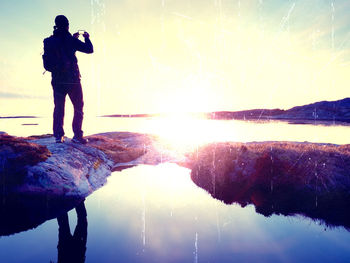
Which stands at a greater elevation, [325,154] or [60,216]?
[325,154]

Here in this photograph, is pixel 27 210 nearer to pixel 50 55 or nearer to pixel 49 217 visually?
pixel 49 217

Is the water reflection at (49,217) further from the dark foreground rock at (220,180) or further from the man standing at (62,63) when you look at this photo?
the man standing at (62,63)

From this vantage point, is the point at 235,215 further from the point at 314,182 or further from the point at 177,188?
the point at 314,182

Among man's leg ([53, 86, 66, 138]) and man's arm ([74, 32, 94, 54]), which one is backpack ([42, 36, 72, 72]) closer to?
man's arm ([74, 32, 94, 54])

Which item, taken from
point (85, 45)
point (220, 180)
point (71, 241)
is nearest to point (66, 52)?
point (85, 45)

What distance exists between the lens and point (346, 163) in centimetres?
780

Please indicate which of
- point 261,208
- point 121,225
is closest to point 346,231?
point 261,208

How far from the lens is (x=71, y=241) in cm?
334

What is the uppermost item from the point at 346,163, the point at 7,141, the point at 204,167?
the point at 7,141

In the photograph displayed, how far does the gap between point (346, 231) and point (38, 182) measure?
7.45 m

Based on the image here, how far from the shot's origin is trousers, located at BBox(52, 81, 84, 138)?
6.98 m

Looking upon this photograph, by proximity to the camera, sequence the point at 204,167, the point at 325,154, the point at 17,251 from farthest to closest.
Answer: the point at 204,167
the point at 325,154
the point at 17,251

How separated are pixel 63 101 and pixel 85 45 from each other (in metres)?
2.33

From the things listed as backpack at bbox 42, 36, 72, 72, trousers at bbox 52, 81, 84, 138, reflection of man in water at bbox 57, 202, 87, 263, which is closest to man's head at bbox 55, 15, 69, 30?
backpack at bbox 42, 36, 72, 72
